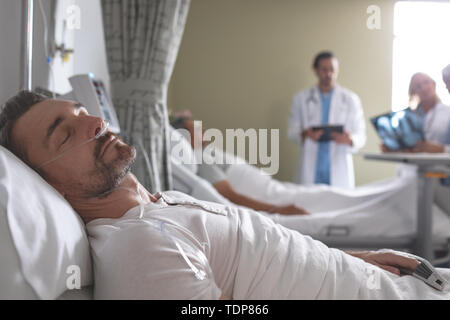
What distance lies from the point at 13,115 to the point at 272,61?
11.7 ft

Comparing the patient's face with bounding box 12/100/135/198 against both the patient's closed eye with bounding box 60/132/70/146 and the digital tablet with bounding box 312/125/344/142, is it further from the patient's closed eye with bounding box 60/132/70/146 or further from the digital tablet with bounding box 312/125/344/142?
the digital tablet with bounding box 312/125/344/142

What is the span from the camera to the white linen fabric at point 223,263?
2.35 feet

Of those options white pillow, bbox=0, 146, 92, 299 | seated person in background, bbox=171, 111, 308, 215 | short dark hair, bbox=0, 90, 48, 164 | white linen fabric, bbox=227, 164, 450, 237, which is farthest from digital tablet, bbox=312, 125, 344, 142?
white pillow, bbox=0, 146, 92, 299

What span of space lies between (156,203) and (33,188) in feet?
1.01

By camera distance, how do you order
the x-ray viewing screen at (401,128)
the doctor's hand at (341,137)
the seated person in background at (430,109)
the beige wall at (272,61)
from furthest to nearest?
the beige wall at (272,61) → the doctor's hand at (341,137) → the seated person in background at (430,109) → the x-ray viewing screen at (401,128)

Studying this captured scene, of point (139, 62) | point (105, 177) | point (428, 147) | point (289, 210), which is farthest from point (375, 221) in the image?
point (105, 177)

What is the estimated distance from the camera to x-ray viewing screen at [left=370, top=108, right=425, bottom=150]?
2.25 m

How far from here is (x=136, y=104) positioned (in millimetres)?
1708

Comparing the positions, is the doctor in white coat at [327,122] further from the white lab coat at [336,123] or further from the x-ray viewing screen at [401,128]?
the x-ray viewing screen at [401,128]

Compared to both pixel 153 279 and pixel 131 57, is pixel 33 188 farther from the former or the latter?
pixel 131 57

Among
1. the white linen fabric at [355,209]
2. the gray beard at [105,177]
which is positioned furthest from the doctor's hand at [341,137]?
the gray beard at [105,177]

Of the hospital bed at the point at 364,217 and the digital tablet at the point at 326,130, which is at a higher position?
the digital tablet at the point at 326,130
